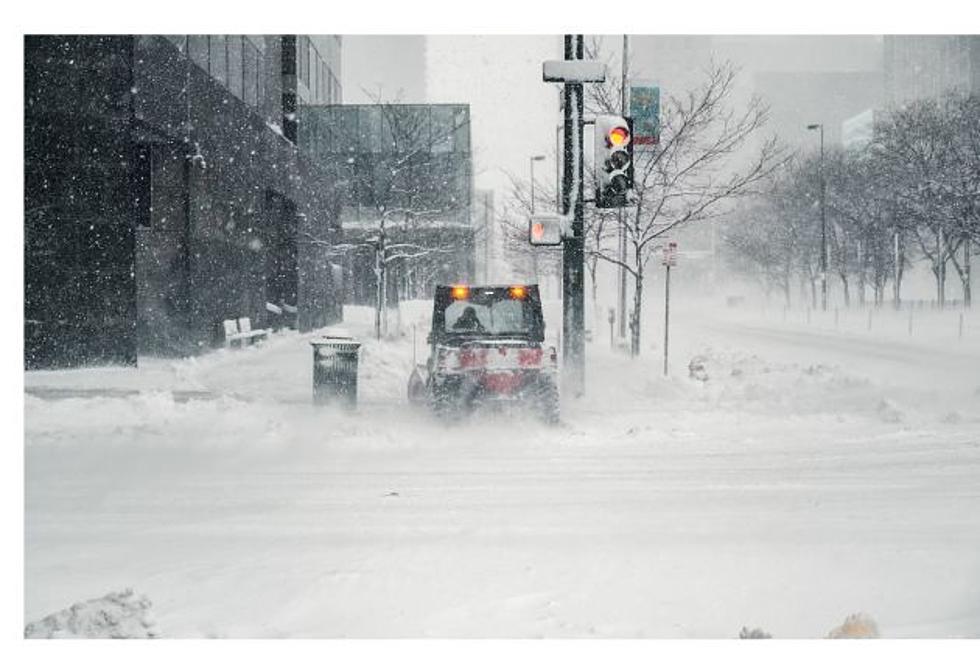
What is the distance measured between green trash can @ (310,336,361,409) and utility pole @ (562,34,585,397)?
2.95m

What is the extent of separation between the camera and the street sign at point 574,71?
984 cm

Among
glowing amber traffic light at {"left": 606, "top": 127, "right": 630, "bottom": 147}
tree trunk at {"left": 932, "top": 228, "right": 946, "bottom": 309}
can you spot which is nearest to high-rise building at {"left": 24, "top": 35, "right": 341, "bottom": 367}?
glowing amber traffic light at {"left": 606, "top": 127, "right": 630, "bottom": 147}

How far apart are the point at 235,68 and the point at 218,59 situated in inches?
51.7

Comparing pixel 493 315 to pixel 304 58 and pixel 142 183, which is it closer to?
pixel 142 183

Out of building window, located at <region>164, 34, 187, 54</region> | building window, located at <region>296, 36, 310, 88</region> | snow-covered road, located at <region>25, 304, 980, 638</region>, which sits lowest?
snow-covered road, located at <region>25, 304, 980, 638</region>

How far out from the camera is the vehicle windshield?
1073 cm

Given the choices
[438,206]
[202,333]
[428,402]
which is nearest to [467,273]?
[438,206]

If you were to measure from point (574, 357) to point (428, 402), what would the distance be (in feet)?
8.11

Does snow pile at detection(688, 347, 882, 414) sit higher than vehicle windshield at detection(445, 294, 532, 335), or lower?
lower

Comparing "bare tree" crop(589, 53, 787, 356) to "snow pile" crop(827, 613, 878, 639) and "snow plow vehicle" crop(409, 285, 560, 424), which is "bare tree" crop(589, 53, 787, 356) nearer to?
"snow plow vehicle" crop(409, 285, 560, 424)

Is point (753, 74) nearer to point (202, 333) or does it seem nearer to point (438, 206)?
point (438, 206)

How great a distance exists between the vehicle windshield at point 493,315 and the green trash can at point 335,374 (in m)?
1.43

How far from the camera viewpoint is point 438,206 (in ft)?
70.8

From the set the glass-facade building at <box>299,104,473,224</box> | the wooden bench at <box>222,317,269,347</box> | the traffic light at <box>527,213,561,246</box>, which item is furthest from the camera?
the glass-facade building at <box>299,104,473,224</box>
